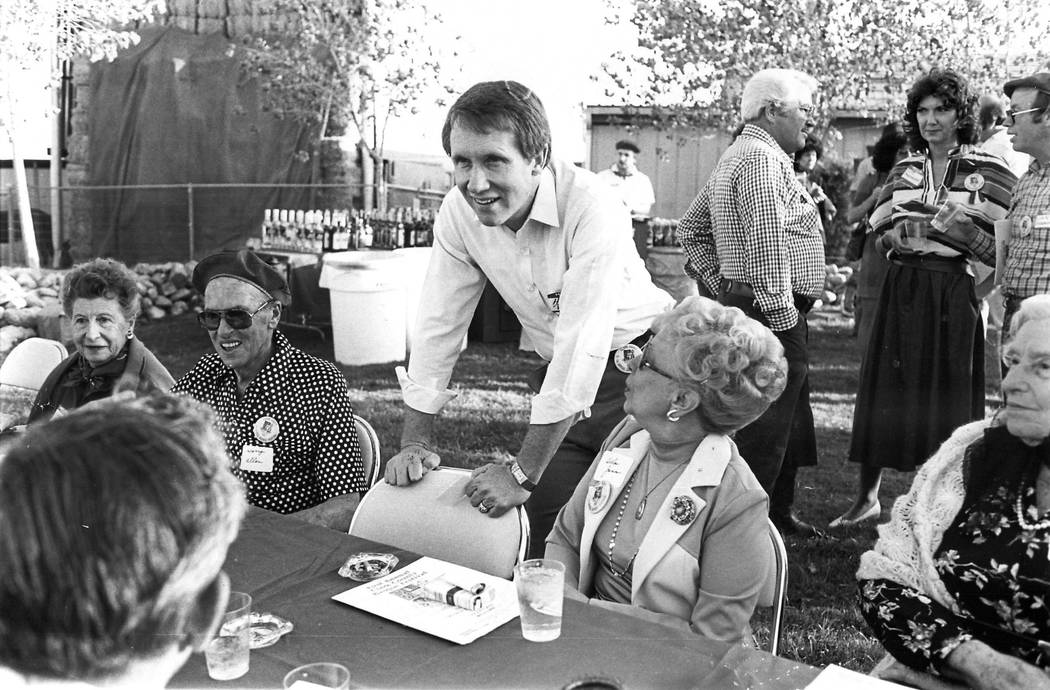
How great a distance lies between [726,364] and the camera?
96.5 inches

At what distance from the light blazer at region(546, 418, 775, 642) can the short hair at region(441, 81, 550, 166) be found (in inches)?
38.3

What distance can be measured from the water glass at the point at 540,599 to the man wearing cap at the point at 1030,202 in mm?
2875

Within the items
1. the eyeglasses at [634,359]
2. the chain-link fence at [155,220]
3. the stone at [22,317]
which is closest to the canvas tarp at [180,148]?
the chain-link fence at [155,220]

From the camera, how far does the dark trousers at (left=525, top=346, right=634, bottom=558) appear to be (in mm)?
3174

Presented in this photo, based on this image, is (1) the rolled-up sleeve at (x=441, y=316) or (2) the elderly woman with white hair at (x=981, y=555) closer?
(2) the elderly woman with white hair at (x=981, y=555)

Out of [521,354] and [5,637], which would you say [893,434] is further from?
[521,354]

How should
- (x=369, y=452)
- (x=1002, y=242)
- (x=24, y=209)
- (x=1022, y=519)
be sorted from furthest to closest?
(x=24, y=209), (x=1002, y=242), (x=369, y=452), (x=1022, y=519)

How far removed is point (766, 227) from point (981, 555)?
219 centimetres

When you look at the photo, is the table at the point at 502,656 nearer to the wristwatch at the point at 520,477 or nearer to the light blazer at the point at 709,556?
the light blazer at the point at 709,556

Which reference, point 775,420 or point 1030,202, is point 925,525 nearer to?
point 775,420

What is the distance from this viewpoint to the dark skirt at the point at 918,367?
4.36 m

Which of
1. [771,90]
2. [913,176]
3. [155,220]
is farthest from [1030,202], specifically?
[155,220]

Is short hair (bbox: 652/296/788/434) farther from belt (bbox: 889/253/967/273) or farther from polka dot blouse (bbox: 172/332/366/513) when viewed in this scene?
belt (bbox: 889/253/967/273)

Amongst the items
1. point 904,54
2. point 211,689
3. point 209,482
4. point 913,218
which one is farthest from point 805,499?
point 904,54
